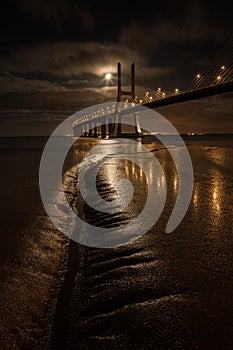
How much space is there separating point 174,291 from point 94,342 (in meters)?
1.00

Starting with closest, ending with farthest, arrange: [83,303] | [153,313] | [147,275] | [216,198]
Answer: [153,313]
[83,303]
[147,275]
[216,198]

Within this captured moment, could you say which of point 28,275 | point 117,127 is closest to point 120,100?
point 117,127

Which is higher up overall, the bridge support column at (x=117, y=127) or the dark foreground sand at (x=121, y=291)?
the bridge support column at (x=117, y=127)

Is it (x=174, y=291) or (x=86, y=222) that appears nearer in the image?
(x=174, y=291)

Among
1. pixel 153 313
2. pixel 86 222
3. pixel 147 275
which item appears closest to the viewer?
pixel 153 313

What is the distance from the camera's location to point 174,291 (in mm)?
2830

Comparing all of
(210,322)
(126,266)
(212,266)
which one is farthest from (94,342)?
(212,266)

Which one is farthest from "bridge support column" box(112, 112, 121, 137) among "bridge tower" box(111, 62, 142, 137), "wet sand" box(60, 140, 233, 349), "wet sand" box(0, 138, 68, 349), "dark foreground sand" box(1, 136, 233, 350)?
"wet sand" box(60, 140, 233, 349)

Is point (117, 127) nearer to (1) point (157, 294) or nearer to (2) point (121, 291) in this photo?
(2) point (121, 291)

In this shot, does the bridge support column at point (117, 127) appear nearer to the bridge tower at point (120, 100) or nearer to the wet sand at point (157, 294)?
the bridge tower at point (120, 100)

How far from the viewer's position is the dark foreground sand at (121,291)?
2.27 meters

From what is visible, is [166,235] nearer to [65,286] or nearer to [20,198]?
[65,286]

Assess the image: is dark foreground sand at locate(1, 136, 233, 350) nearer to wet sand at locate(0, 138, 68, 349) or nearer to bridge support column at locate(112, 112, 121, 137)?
wet sand at locate(0, 138, 68, 349)

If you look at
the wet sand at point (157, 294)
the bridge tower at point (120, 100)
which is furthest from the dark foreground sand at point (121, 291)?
the bridge tower at point (120, 100)
